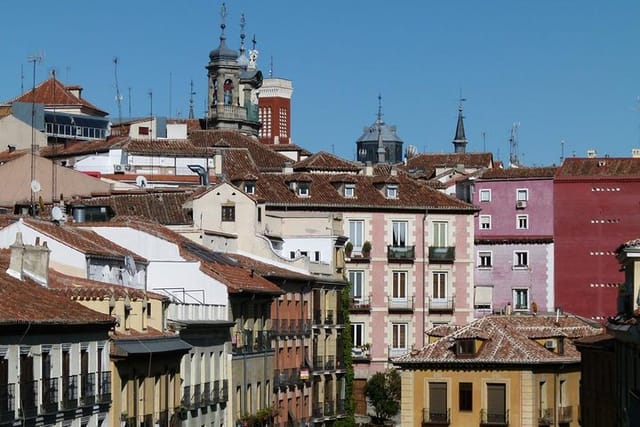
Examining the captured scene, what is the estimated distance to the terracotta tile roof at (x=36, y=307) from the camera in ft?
181

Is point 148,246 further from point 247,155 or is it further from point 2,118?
point 2,118

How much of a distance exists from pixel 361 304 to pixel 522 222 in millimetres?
14569

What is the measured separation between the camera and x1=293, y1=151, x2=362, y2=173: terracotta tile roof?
433 feet

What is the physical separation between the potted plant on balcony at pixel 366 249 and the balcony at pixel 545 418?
28.3m

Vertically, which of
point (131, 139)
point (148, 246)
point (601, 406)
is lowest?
point (601, 406)

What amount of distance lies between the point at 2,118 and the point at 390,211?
102 feet

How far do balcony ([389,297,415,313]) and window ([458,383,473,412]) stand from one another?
2726 centimetres

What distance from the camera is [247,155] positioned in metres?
135

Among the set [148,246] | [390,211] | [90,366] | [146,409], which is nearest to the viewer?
[90,366]

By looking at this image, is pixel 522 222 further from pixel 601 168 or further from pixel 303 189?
pixel 303 189

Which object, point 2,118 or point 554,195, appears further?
point 2,118

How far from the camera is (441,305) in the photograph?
410 ft

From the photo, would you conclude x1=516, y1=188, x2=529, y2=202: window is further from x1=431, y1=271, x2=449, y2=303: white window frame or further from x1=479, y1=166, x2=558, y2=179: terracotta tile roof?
x1=431, y1=271, x2=449, y2=303: white window frame

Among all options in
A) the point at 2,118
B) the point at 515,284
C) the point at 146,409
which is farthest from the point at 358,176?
the point at 146,409
